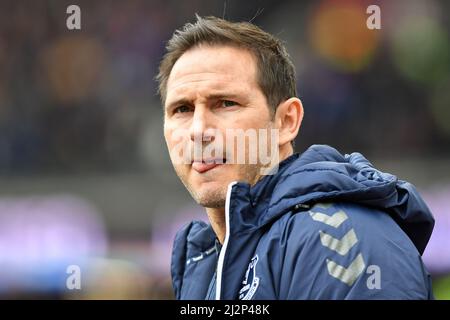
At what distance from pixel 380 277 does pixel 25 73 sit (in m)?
7.70

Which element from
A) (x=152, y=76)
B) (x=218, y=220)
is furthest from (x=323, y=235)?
(x=152, y=76)

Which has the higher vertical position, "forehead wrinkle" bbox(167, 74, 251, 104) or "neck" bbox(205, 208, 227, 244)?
"forehead wrinkle" bbox(167, 74, 251, 104)

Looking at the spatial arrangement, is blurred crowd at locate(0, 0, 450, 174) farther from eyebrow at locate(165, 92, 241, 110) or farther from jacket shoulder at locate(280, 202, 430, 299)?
jacket shoulder at locate(280, 202, 430, 299)

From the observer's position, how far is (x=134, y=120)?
838 centimetres

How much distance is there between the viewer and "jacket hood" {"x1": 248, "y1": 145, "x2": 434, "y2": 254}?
187cm

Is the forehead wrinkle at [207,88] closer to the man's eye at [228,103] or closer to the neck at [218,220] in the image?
the man's eye at [228,103]

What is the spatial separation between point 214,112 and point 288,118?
1.08 feet

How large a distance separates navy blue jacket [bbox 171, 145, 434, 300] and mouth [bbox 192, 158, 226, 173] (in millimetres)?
181

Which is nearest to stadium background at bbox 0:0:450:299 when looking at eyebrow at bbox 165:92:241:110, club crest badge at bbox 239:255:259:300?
eyebrow at bbox 165:92:241:110

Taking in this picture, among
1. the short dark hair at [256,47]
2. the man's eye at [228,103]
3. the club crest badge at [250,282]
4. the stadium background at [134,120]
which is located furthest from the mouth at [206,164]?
the stadium background at [134,120]

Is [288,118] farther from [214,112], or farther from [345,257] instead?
[345,257]

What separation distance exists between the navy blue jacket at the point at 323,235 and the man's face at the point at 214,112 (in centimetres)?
18

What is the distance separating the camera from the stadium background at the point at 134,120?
725 cm
